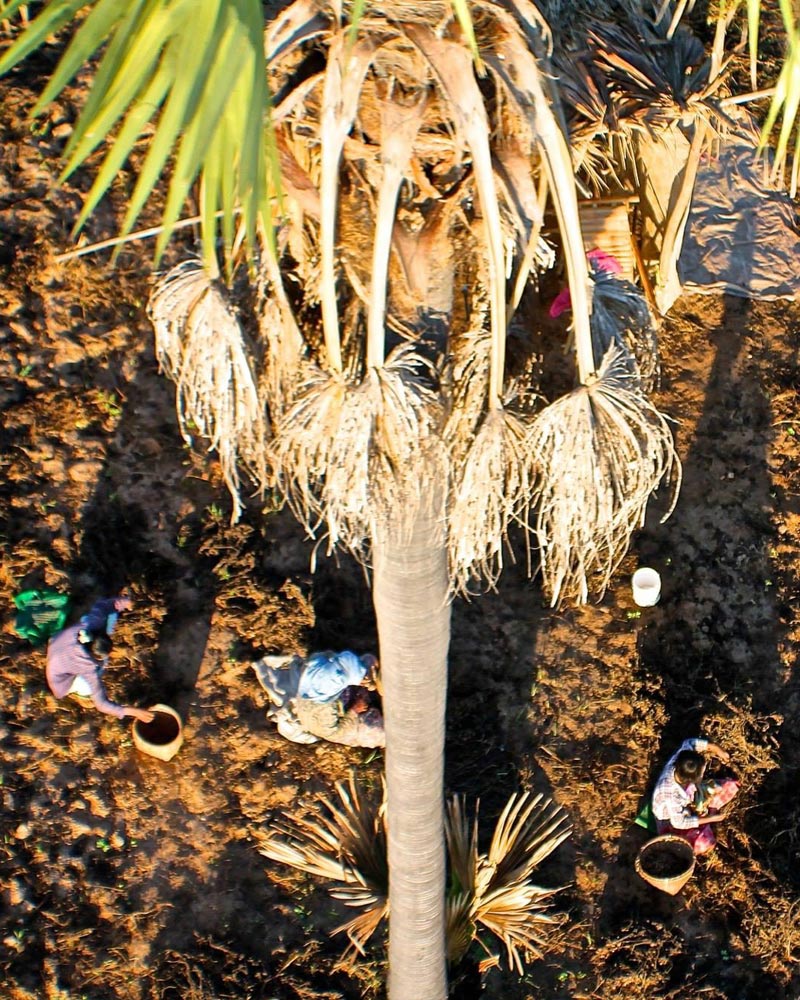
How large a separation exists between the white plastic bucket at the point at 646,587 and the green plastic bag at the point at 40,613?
3.12 metres

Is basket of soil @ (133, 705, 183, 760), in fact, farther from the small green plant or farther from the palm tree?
the palm tree

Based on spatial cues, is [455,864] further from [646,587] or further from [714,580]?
[714,580]

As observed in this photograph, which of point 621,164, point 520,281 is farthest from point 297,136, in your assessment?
point 621,164

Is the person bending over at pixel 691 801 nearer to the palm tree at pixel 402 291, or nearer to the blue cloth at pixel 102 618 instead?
the palm tree at pixel 402 291

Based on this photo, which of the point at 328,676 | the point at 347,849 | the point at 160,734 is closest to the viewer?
the point at 347,849

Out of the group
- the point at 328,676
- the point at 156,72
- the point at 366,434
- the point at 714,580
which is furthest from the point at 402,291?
the point at 714,580

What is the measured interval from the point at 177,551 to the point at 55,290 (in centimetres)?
189

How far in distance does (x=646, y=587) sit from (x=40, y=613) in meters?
3.30

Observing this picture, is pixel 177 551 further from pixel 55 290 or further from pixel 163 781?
pixel 55 290

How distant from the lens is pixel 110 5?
65.3 inches

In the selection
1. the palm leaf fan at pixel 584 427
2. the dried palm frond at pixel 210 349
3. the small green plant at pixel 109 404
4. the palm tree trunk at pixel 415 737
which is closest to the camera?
the palm leaf fan at pixel 584 427

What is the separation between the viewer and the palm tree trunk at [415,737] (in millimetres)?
3096

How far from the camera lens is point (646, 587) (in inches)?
219

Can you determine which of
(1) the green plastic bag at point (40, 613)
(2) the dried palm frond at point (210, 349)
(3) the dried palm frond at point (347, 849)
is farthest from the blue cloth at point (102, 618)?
(2) the dried palm frond at point (210, 349)
